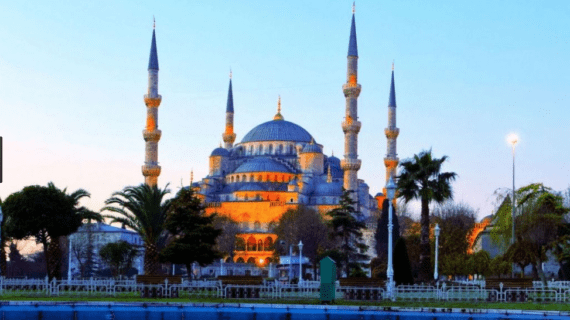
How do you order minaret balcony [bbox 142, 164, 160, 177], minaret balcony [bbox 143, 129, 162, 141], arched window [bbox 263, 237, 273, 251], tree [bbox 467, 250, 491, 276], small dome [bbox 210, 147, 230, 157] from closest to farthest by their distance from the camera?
tree [bbox 467, 250, 491, 276] < minaret balcony [bbox 143, 129, 162, 141] < minaret balcony [bbox 142, 164, 160, 177] < arched window [bbox 263, 237, 273, 251] < small dome [bbox 210, 147, 230, 157]

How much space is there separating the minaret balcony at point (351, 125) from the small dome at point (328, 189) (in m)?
15.5

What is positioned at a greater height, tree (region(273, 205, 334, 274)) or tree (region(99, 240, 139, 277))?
tree (region(273, 205, 334, 274))

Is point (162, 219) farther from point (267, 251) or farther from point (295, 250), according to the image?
point (267, 251)

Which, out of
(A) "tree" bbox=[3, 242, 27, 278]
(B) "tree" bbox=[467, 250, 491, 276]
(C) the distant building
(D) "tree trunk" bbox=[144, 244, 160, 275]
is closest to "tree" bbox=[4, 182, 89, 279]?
(D) "tree trunk" bbox=[144, 244, 160, 275]

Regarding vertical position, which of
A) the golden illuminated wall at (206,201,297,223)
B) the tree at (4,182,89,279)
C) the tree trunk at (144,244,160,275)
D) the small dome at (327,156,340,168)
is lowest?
the tree trunk at (144,244,160,275)

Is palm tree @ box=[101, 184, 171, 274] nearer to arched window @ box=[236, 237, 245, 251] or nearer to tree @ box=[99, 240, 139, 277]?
tree @ box=[99, 240, 139, 277]

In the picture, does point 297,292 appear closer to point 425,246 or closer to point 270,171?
point 425,246

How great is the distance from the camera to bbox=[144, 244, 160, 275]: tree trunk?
34250 millimetres

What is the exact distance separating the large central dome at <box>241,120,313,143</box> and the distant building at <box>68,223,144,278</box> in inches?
982

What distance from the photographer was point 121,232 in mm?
92688

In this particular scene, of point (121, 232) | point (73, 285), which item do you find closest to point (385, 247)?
point (73, 285)

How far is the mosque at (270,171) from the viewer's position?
83.9 m

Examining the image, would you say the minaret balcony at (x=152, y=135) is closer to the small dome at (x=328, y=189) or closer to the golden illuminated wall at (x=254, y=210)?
the golden illuminated wall at (x=254, y=210)

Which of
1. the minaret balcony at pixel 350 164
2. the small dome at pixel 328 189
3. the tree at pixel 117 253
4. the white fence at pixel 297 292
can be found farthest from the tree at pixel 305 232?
the white fence at pixel 297 292
